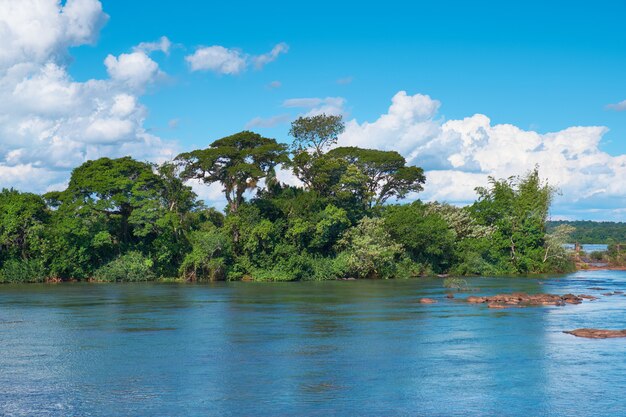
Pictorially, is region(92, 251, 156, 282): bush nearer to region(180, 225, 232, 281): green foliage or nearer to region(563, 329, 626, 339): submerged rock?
region(180, 225, 232, 281): green foliage

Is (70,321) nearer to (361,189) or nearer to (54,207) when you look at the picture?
(54,207)

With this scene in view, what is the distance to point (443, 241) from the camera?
219ft

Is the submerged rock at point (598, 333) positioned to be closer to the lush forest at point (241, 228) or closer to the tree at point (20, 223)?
the lush forest at point (241, 228)

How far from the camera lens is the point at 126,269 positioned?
60.5 metres

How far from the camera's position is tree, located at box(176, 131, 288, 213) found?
62156 millimetres

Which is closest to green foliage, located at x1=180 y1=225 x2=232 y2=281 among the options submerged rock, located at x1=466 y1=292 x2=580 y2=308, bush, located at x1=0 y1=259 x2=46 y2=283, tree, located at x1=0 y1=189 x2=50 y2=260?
bush, located at x1=0 y1=259 x2=46 y2=283

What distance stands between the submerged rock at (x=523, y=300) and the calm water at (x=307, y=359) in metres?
1.26

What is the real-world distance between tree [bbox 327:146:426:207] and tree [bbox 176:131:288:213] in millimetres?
8430

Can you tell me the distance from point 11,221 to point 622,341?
48.1 metres

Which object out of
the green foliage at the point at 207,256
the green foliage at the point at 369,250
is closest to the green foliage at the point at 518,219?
the green foliage at the point at 369,250

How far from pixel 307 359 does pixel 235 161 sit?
136ft

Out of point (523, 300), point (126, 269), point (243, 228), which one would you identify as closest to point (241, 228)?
point (243, 228)

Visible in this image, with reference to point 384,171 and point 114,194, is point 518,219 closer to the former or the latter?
point 384,171

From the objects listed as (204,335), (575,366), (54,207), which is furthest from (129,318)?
(54,207)
